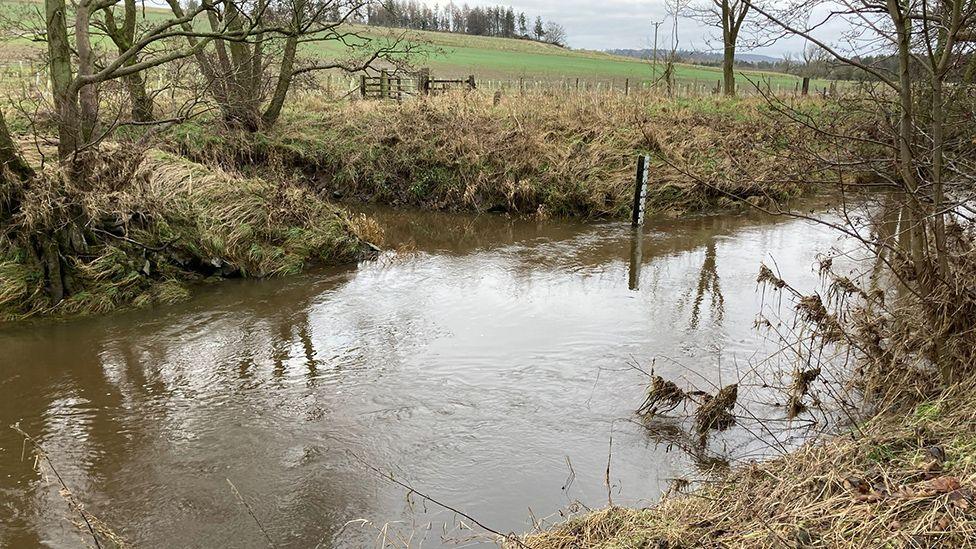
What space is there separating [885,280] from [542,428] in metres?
6.24

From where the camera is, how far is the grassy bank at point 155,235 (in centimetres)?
819

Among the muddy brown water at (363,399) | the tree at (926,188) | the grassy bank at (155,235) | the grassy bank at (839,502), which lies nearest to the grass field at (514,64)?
the grassy bank at (155,235)

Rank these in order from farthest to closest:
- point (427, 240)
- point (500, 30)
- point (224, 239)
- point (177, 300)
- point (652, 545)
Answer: point (500, 30), point (427, 240), point (224, 239), point (177, 300), point (652, 545)

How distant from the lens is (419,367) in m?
6.96

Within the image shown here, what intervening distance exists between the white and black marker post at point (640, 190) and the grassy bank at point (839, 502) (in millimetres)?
8981

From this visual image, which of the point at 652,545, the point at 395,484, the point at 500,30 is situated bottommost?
the point at 395,484

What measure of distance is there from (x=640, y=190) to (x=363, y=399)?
859cm

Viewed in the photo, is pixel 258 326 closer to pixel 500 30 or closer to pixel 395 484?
pixel 395 484

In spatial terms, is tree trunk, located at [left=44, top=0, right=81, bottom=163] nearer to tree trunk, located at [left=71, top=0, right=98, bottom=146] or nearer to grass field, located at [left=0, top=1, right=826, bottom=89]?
tree trunk, located at [left=71, top=0, right=98, bottom=146]

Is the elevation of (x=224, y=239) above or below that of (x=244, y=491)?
above

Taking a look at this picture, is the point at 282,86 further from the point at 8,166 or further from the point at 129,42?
the point at 8,166

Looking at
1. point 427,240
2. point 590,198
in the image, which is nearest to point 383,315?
point 427,240

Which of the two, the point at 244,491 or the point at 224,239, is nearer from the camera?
the point at 244,491

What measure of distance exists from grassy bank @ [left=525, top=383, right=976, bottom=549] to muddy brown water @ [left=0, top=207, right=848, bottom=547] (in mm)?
851
